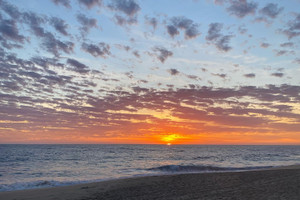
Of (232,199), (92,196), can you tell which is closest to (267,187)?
(232,199)

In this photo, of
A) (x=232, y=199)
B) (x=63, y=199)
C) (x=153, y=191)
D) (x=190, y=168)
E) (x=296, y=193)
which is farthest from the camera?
(x=190, y=168)

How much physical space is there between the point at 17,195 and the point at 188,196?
13.1 m

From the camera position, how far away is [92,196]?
16.2 meters

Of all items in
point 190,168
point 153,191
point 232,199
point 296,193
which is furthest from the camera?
point 190,168

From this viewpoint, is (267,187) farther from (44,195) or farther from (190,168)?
(190,168)

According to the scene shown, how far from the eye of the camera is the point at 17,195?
17453mm

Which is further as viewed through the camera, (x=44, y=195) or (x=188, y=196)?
(x=44, y=195)

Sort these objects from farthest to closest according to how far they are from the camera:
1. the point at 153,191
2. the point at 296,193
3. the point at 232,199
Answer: the point at 153,191 < the point at 296,193 < the point at 232,199

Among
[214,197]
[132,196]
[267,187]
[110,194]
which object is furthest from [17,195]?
[267,187]

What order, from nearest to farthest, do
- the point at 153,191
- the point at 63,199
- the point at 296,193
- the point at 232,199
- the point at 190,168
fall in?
the point at 232,199
the point at 296,193
the point at 63,199
the point at 153,191
the point at 190,168

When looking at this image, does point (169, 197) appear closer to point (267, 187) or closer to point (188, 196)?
point (188, 196)

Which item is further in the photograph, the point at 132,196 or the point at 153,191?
the point at 153,191

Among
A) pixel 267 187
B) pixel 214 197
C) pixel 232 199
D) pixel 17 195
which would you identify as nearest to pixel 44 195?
pixel 17 195

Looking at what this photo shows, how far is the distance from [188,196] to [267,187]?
22.8 ft
